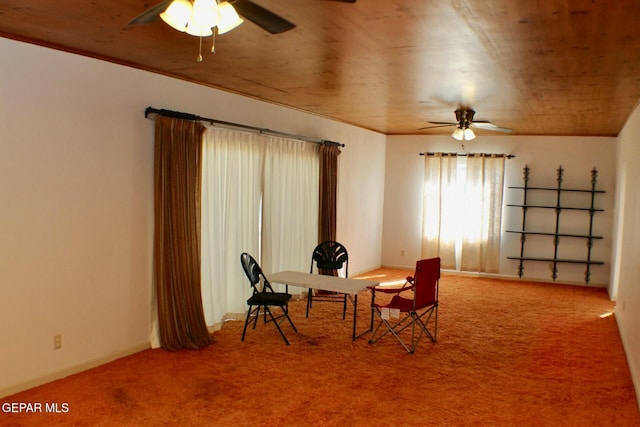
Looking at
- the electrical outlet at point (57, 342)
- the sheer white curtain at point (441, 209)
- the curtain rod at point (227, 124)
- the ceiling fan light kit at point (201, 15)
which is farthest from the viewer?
the sheer white curtain at point (441, 209)

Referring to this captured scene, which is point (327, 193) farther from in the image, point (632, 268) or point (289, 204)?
point (632, 268)

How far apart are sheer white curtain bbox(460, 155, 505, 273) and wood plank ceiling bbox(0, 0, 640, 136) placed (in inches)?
117

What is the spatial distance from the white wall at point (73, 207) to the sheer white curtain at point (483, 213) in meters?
5.51

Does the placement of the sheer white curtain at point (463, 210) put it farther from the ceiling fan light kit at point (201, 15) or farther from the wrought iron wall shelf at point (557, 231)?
the ceiling fan light kit at point (201, 15)

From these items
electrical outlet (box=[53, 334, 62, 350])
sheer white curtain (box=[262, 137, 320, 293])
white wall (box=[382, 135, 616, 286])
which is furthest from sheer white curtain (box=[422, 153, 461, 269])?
electrical outlet (box=[53, 334, 62, 350])

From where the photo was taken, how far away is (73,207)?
13.0 ft

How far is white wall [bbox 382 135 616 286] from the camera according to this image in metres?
8.45

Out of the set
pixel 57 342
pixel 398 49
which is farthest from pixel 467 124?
pixel 57 342

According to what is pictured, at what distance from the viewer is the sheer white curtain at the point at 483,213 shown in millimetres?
8883

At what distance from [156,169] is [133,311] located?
1247mm

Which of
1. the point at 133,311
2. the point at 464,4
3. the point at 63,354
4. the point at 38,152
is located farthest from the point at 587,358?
the point at 38,152

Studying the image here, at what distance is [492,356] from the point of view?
4.74 metres

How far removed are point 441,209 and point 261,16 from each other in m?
7.34

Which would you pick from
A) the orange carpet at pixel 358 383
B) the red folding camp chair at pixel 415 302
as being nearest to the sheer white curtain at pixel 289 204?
the orange carpet at pixel 358 383
